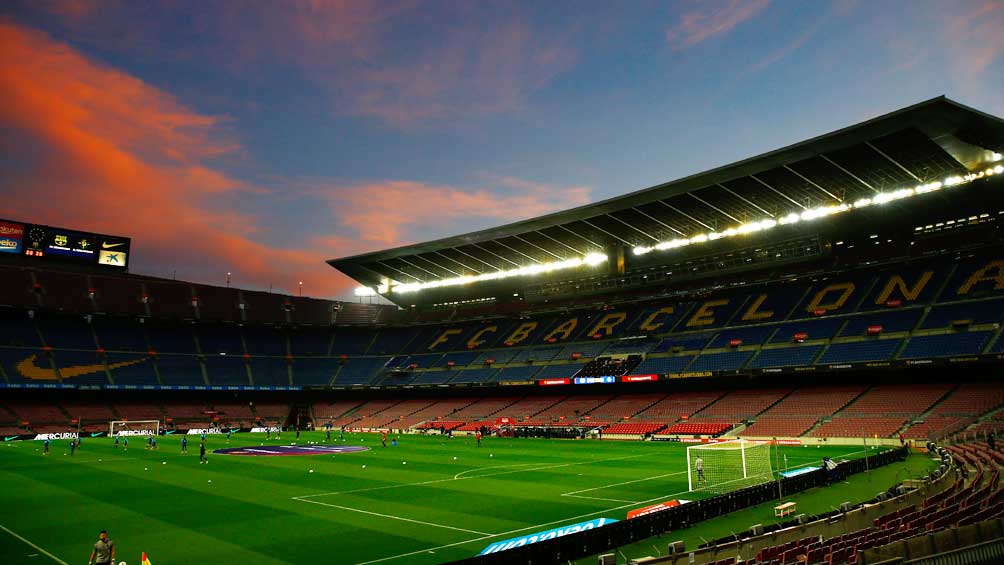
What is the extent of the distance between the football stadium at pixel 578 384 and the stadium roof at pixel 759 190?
0.29m

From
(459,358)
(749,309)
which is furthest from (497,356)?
(749,309)

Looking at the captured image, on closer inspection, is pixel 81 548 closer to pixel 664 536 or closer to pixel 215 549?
pixel 215 549

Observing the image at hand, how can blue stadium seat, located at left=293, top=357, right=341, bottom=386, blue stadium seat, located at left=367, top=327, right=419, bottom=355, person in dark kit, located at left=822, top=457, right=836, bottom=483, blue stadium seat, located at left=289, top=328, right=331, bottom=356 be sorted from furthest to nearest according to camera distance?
1. blue stadium seat, located at left=289, top=328, right=331, bottom=356
2. blue stadium seat, located at left=367, top=327, right=419, bottom=355
3. blue stadium seat, located at left=293, top=357, right=341, bottom=386
4. person in dark kit, located at left=822, top=457, right=836, bottom=483

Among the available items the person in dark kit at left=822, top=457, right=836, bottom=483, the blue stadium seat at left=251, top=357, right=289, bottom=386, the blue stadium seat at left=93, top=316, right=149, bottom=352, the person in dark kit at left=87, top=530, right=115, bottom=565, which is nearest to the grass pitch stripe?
the person in dark kit at left=87, top=530, right=115, bottom=565

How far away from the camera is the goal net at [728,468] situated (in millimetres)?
26375

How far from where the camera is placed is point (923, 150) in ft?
137

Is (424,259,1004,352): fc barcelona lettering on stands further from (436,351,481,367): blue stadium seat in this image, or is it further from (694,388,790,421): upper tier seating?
(694,388,790,421): upper tier seating

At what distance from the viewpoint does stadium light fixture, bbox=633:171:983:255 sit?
44.4m

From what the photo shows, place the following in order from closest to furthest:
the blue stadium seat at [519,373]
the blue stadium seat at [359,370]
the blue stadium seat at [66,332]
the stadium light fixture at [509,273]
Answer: the blue stadium seat at [519,373], the stadium light fixture at [509,273], the blue stadium seat at [66,332], the blue stadium seat at [359,370]

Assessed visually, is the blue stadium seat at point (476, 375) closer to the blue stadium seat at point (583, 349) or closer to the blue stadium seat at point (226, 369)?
the blue stadium seat at point (583, 349)

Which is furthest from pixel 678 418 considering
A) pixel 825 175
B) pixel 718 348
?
pixel 825 175

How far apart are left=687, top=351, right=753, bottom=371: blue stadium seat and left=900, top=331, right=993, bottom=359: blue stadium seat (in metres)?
12.1

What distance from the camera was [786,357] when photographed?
51219mm

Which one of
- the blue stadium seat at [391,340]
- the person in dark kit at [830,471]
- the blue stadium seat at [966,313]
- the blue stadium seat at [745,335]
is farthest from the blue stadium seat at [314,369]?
the person in dark kit at [830,471]
